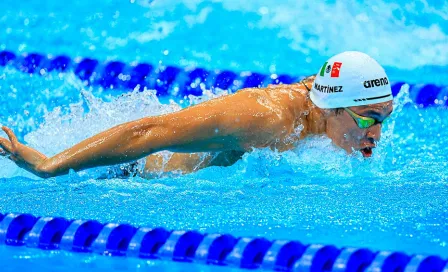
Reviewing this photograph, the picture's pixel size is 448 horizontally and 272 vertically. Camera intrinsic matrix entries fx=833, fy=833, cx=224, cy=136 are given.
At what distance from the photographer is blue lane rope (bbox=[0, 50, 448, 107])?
4.70 meters

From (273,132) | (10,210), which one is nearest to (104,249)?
(10,210)

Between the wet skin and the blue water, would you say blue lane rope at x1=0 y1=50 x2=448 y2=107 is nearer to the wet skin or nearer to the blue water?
the blue water

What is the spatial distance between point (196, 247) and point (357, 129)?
2.96 feet

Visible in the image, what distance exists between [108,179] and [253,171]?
0.59 meters

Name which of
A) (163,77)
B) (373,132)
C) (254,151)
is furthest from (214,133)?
(163,77)

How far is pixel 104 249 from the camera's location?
2555 mm

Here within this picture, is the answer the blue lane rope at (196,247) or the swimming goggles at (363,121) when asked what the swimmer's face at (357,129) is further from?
the blue lane rope at (196,247)

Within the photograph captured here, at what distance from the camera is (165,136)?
2.82 metres

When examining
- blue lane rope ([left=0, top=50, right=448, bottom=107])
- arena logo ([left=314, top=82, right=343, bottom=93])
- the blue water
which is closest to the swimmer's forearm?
the blue water

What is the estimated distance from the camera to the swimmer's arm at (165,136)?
111 inches

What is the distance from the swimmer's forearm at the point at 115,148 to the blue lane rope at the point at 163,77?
1.84m

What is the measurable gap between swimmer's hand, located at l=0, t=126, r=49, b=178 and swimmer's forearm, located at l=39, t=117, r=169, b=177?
2 cm

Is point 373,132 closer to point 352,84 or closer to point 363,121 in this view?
point 363,121

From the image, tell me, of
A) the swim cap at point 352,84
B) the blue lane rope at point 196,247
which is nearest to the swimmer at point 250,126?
the swim cap at point 352,84
